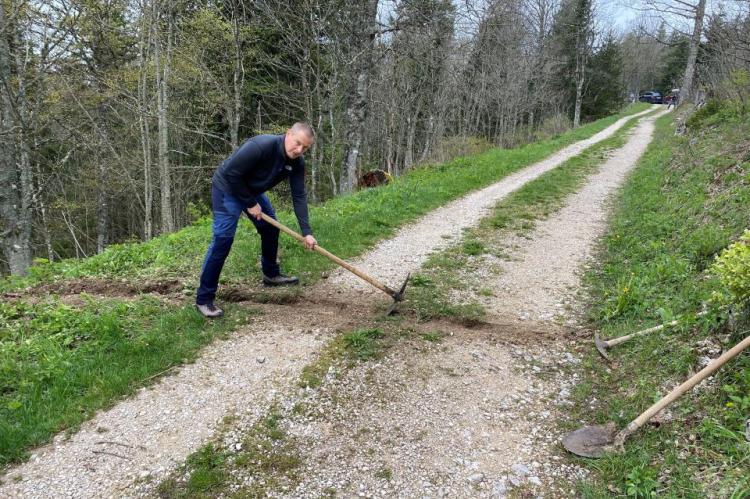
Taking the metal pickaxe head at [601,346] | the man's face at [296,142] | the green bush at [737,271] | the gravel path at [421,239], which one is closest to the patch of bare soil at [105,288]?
the gravel path at [421,239]

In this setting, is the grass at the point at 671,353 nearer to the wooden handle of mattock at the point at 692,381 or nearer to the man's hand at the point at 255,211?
the wooden handle of mattock at the point at 692,381

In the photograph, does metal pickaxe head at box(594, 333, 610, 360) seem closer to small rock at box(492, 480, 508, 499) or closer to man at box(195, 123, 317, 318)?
small rock at box(492, 480, 508, 499)

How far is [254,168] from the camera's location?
184 inches

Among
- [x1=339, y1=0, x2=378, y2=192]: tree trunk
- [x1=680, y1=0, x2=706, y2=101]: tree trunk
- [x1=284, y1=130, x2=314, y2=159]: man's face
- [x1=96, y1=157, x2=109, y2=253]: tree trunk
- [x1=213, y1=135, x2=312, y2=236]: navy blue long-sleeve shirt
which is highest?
[x1=680, y1=0, x2=706, y2=101]: tree trunk

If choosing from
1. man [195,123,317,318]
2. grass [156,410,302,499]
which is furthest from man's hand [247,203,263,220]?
grass [156,410,302,499]

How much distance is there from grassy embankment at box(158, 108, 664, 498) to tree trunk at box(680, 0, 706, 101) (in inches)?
770

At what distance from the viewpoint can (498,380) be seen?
12.5 feet

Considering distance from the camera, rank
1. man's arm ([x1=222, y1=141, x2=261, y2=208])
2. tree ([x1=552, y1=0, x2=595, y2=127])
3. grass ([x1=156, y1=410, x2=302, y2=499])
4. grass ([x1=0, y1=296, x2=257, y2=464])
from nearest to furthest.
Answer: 1. grass ([x1=156, y1=410, x2=302, y2=499])
2. grass ([x1=0, y1=296, x2=257, y2=464])
3. man's arm ([x1=222, y1=141, x2=261, y2=208])
4. tree ([x1=552, y1=0, x2=595, y2=127])

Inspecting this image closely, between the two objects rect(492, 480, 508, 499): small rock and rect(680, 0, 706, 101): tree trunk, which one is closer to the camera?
rect(492, 480, 508, 499): small rock

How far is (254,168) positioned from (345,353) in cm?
211

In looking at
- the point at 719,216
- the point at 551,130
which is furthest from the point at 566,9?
the point at 719,216

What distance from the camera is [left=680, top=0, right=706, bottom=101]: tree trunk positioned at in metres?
22.3

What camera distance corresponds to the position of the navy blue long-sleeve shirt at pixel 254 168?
14.9ft

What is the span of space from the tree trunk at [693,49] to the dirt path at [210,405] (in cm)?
2257
